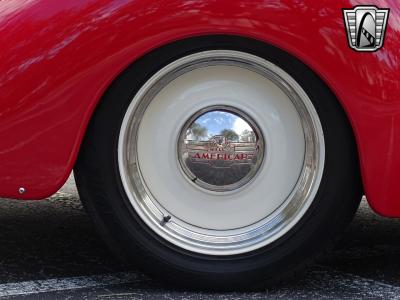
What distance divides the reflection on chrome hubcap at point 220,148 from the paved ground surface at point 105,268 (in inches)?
14.6

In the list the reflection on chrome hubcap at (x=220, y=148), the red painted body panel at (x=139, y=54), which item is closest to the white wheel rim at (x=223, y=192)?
the reflection on chrome hubcap at (x=220, y=148)

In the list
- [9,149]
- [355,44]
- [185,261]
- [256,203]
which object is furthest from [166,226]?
[355,44]

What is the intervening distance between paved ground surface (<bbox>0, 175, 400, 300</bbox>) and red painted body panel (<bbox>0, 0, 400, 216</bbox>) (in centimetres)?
45

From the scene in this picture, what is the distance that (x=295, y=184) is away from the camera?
8.29ft

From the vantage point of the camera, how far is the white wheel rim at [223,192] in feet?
8.12

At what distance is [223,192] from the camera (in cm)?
253

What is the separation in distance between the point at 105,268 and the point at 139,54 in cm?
83

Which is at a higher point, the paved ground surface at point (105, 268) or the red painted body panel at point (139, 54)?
the red painted body panel at point (139, 54)

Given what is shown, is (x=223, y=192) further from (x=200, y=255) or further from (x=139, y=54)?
(x=139, y=54)

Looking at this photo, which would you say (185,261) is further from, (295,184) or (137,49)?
(137,49)

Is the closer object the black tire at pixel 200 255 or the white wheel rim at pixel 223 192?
the black tire at pixel 200 255

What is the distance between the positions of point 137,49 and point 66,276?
841 mm

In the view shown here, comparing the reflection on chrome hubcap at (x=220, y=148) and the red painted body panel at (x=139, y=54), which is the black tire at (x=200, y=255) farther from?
the reflection on chrome hubcap at (x=220, y=148)

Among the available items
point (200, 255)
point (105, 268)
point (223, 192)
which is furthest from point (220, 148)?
point (105, 268)
